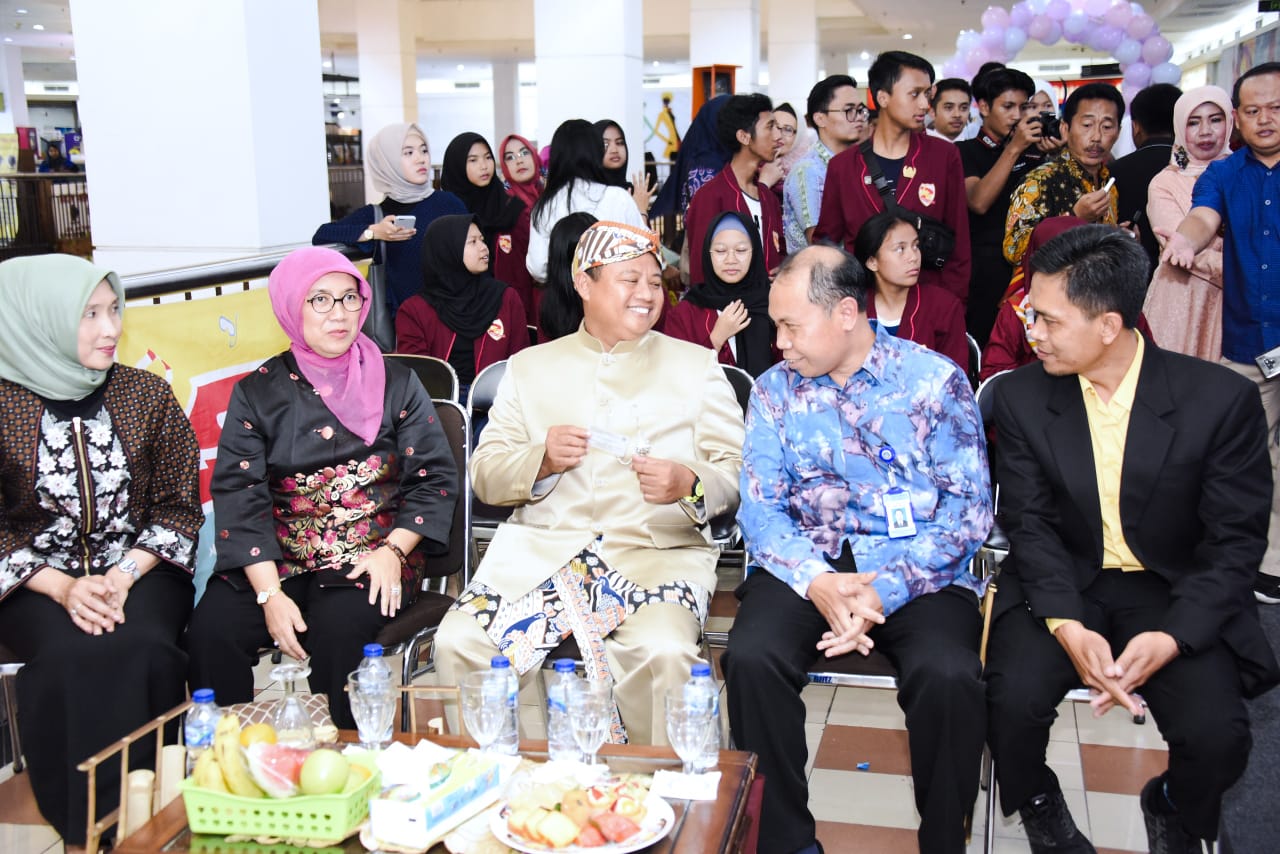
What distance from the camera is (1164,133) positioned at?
5.22 metres

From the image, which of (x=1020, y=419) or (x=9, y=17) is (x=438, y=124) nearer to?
(x=9, y=17)

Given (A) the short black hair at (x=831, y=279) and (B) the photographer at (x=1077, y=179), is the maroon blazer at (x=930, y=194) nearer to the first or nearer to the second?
(B) the photographer at (x=1077, y=179)

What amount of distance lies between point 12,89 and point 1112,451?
87.4 ft

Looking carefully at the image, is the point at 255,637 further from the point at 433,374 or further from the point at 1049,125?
the point at 1049,125

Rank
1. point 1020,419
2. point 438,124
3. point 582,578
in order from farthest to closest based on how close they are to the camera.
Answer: point 438,124 → point 582,578 → point 1020,419

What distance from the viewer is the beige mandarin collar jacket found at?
9.19 ft

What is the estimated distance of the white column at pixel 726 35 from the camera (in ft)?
40.7

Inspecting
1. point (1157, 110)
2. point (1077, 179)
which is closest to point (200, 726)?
point (1077, 179)

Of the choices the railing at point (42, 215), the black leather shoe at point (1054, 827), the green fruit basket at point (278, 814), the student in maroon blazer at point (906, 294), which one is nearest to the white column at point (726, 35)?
the railing at point (42, 215)

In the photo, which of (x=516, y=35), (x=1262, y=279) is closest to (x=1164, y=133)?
(x=1262, y=279)

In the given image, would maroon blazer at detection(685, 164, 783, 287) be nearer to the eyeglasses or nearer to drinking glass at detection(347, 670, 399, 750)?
the eyeglasses

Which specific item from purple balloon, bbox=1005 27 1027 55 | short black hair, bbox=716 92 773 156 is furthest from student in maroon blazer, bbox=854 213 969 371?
purple balloon, bbox=1005 27 1027 55

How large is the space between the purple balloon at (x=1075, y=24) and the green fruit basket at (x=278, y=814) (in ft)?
34.2

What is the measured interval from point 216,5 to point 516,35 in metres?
19.9
